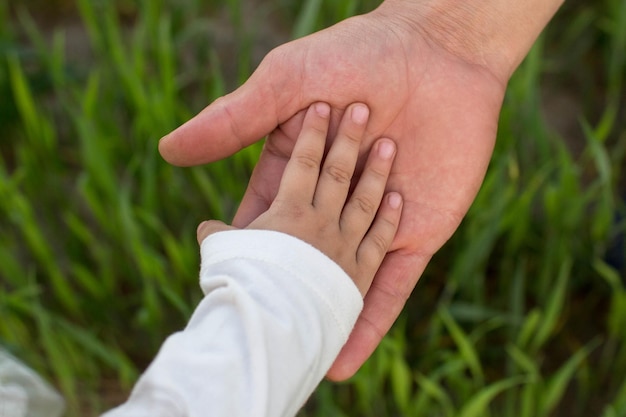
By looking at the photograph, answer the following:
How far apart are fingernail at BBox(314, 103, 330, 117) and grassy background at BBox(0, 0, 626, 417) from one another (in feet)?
0.67

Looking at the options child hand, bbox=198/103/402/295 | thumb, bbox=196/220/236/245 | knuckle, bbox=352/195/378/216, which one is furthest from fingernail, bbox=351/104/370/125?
thumb, bbox=196/220/236/245

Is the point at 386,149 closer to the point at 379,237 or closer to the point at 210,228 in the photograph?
the point at 379,237

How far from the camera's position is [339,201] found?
87cm

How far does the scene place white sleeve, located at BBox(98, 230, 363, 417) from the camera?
2.12 feet

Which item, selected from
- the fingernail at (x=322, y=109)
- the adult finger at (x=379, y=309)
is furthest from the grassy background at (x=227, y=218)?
the fingernail at (x=322, y=109)

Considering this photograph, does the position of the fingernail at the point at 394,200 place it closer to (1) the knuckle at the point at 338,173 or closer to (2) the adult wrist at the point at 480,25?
(1) the knuckle at the point at 338,173

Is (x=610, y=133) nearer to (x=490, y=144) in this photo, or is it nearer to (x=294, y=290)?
(x=490, y=144)

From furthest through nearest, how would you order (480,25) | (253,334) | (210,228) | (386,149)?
1. (480,25)
2. (386,149)
3. (210,228)
4. (253,334)

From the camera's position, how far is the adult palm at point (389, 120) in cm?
88

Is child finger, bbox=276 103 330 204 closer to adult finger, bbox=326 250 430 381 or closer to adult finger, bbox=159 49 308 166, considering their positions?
adult finger, bbox=159 49 308 166

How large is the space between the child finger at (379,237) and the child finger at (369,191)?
0.01 m

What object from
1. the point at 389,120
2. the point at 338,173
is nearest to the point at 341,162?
the point at 338,173

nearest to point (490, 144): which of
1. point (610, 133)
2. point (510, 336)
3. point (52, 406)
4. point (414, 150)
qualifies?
point (414, 150)

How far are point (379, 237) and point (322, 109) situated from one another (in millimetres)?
179
